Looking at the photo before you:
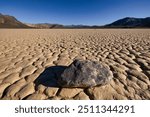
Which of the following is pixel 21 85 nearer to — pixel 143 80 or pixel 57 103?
pixel 57 103

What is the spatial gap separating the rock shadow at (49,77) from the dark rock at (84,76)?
0.19 meters

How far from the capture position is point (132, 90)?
2.20 metres

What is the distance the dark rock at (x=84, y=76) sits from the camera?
2.16m

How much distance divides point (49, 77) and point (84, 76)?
2.25 ft

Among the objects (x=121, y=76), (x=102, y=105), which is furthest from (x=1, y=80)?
(x=121, y=76)

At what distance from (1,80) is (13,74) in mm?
271

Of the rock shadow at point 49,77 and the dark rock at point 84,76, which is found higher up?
the dark rock at point 84,76

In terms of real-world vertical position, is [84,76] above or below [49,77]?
above

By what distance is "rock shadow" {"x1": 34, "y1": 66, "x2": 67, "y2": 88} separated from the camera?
7.83ft

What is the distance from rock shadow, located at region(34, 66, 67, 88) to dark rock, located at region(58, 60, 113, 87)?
186 mm

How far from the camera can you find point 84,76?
7.13 ft

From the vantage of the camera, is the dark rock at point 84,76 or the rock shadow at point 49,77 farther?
the rock shadow at point 49,77

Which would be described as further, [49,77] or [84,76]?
[49,77]

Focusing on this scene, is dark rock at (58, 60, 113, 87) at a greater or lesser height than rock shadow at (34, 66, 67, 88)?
greater
